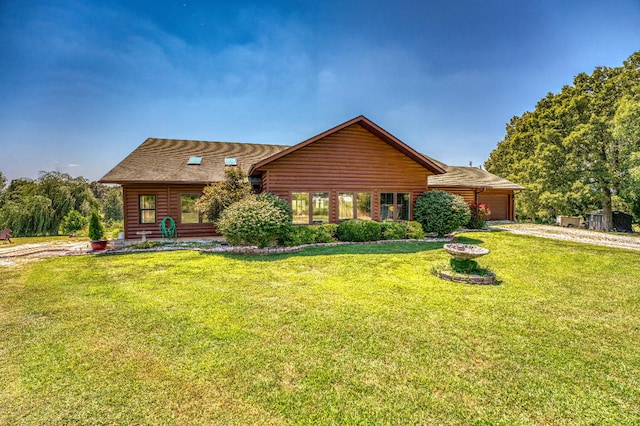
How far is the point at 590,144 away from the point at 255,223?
21596mm

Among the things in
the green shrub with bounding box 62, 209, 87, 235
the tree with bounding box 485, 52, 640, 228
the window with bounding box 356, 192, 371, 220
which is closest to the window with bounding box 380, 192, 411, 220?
the window with bounding box 356, 192, 371, 220

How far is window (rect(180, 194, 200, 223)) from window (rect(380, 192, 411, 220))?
9472mm

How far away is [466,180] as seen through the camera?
19672 mm

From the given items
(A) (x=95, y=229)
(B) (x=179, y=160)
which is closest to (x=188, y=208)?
(B) (x=179, y=160)

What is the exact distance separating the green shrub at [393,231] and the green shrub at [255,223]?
4482 mm

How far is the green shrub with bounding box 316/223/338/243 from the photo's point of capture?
1131 centimetres

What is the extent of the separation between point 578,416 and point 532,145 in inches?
1231

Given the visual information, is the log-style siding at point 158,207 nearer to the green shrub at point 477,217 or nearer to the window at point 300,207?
the window at point 300,207

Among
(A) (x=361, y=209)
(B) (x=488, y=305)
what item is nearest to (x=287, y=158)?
(A) (x=361, y=209)

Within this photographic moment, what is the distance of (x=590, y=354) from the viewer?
11.0ft

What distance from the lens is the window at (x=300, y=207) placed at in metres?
12.2

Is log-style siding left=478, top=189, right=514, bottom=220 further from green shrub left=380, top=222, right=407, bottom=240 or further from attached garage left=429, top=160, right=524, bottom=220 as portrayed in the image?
green shrub left=380, top=222, right=407, bottom=240

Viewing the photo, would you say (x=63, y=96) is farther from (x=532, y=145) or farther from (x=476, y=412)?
(x=532, y=145)

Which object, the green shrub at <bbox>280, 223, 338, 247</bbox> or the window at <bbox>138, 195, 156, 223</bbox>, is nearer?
the green shrub at <bbox>280, 223, 338, 247</bbox>
